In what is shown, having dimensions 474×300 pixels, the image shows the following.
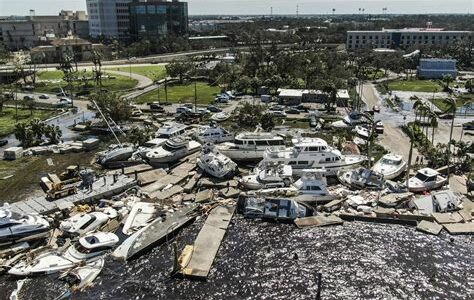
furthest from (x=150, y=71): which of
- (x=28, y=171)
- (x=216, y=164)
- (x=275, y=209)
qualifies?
(x=275, y=209)

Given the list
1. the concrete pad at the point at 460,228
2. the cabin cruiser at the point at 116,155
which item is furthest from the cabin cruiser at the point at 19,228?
the concrete pad at the point at 460,228

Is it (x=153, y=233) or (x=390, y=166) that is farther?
(x=390, y=166)

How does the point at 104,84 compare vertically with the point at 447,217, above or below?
above

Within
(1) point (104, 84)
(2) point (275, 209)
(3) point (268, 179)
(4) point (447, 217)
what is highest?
(1) point (104, 84)

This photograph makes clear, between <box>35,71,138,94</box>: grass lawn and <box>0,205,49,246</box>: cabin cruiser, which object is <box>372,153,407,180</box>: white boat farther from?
<box>35,71,138,94</box>: grass lawn

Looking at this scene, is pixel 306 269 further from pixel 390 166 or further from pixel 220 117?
A: pixel 220 117

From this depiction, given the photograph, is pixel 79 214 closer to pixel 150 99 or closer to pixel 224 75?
pixel 150 99

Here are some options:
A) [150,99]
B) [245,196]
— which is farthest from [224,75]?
[245,196]

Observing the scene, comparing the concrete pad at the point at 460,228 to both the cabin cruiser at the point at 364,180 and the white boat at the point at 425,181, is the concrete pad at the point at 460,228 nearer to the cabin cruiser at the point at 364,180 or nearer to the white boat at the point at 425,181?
the white boat at the point at 425,181
